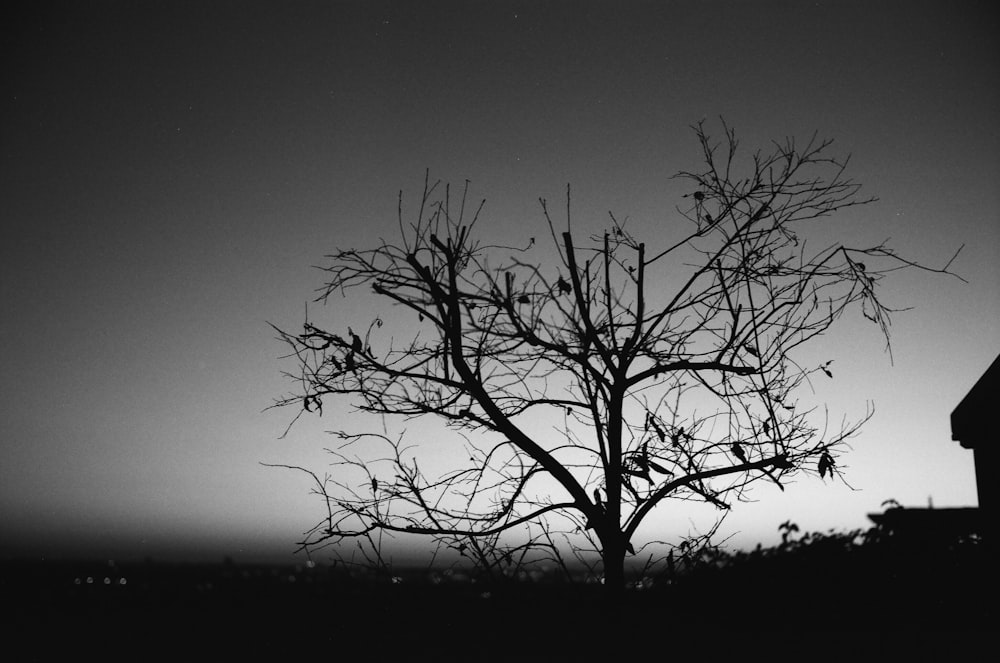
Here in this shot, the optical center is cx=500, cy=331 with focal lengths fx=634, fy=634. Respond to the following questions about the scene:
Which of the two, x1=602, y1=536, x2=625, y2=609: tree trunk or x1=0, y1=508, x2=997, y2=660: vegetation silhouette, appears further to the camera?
x1=0, y1=508, x2=997, y2=660: vegetation silhouette

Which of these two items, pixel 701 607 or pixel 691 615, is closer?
pixel 691 615

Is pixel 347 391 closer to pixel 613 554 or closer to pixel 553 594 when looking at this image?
pixel 613 554

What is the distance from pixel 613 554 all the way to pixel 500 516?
2.32 ft

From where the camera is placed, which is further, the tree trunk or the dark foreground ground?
the dark foreground ground

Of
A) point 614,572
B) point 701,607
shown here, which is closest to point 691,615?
point 701,607

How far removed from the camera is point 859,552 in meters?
8.55

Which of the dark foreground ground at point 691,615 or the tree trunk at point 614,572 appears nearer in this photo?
the tree trunk at point 614,572

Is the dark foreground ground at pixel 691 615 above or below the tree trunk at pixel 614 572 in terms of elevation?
below

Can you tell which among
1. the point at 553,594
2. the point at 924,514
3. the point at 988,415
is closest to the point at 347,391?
the point at 553,594

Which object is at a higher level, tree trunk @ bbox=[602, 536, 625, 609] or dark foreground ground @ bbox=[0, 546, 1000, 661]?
tree trunk @ bbox=[602, 536, 625, 609]

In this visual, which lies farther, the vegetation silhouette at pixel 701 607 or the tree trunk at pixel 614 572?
the vegetation silhouette at pixel 701 607

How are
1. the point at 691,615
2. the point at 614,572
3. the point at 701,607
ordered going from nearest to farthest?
the point at 614,572
the point at 691,615
the point at 701,607

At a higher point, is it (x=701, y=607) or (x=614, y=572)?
(x=614, y=572)

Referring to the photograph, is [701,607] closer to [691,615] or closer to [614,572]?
[691,615]
